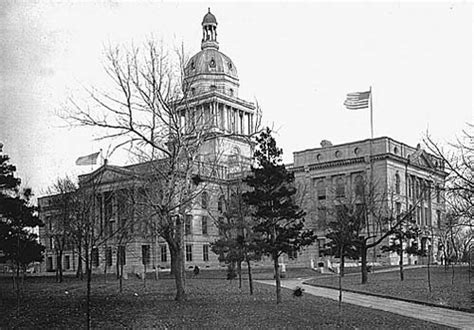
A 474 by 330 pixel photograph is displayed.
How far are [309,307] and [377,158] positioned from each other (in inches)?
2206

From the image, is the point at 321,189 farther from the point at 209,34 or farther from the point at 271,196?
the point at 271,196

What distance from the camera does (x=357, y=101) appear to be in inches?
2360

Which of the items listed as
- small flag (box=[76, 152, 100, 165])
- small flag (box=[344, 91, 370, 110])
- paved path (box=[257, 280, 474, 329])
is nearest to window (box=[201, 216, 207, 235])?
small flag (box=[344, 91, 370, 110])

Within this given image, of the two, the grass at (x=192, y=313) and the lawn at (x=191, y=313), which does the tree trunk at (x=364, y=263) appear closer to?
the lawn at (x=191, y=313)

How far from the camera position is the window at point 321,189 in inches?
3349

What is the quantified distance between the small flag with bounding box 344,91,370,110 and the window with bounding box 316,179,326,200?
1037 inches

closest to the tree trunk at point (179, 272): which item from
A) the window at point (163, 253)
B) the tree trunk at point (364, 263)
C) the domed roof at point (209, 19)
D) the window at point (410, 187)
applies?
the tree trunk at point (364, 263)

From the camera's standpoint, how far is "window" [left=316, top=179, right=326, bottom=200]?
279 ft

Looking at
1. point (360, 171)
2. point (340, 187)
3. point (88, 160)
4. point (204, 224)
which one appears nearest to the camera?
point (88, 160)

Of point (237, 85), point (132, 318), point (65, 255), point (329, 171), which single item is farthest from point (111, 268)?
point (132, 318)

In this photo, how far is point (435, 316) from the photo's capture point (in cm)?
2508

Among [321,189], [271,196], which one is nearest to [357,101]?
[321,189]

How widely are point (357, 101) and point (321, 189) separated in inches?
1076

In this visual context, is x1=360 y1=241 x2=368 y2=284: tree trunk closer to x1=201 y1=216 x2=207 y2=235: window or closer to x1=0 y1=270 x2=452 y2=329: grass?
x1=0 y1=270 x2=452 y2=329: grass
